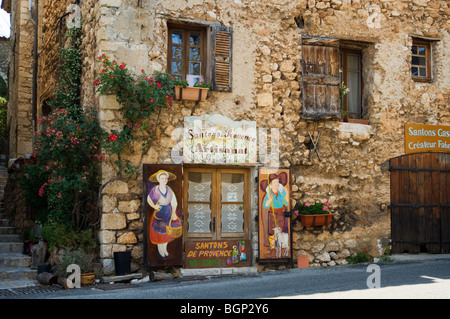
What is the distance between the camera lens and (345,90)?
10062mm

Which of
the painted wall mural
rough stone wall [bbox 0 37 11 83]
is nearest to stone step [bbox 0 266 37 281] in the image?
the painted wall mural

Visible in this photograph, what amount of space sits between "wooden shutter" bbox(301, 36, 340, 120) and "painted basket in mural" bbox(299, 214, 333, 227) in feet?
5.70

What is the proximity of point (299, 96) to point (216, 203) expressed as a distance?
2.44 meters

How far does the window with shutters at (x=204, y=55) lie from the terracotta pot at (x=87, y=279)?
3.45 meters

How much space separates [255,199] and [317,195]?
4.06ft

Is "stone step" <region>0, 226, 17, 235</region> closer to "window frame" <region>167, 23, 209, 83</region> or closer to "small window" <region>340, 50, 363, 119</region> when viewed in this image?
"window frame" <region>167, 23, 209, 83</region>

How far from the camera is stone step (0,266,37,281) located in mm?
7898

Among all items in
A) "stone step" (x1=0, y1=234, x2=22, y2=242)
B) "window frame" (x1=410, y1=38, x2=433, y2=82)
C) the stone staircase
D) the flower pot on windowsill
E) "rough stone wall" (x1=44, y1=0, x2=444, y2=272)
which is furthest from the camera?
"window frame" (x1=410, y1=38, x2=433, y2=82)

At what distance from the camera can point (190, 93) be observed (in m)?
8.57

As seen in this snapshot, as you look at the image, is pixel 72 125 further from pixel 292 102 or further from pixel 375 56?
pixel 375 56

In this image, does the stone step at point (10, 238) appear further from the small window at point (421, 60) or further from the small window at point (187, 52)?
the small window at point (421, 60)

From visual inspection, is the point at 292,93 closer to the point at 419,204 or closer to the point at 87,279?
the point at 419,204

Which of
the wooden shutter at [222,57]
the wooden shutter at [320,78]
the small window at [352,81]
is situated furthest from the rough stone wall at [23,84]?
the small window at [352,81]
